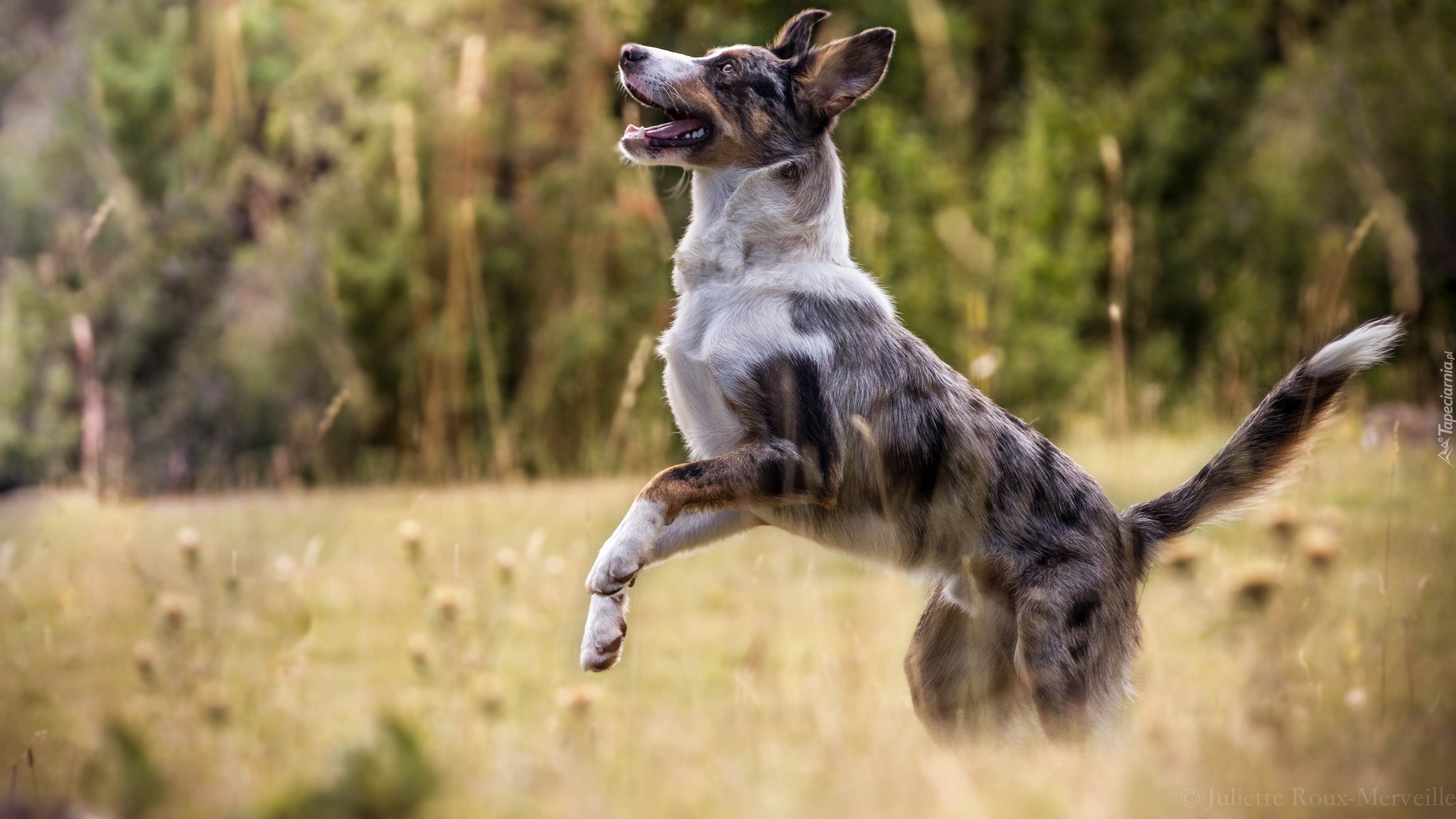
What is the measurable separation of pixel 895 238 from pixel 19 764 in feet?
43.0

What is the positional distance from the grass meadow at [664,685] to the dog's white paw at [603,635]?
0.11m

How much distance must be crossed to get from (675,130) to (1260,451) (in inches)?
74.9

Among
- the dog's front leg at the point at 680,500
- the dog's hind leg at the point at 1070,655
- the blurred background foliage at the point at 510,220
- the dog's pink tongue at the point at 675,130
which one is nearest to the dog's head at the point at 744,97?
the dog's pink tongue at the point at 675,130

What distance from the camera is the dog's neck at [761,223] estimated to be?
141 inches

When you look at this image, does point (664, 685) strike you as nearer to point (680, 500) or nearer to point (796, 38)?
point (680, 500)

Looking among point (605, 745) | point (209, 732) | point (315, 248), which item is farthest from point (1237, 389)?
point (315, 248)

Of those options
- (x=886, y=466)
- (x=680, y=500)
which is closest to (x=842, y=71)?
(x=886, y=466)

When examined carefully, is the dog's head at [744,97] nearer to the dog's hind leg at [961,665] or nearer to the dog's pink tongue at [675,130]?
the dog's pink tongue at [675,130]

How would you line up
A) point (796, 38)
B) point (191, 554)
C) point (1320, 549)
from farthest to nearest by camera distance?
point (796, 38) → point (191, 554) → point (1320, 549)

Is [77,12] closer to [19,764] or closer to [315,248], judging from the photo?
[315,248]

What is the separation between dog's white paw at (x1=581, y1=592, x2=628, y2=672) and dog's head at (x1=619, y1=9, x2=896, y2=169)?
133 cm

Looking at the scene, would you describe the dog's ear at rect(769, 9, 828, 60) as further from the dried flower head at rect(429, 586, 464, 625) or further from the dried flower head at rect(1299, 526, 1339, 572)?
the dried flower head at rect(1299, 526, 1339, 572)

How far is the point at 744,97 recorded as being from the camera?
373cm

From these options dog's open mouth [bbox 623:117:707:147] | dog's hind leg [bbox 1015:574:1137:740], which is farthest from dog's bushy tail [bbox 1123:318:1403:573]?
dog's open mouth [bbox 623:117:707:147]
